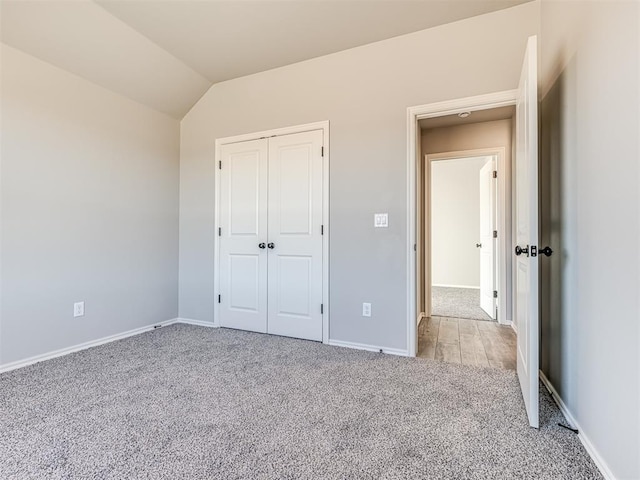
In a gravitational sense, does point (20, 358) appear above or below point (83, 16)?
below

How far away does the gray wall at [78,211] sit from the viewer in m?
2.30

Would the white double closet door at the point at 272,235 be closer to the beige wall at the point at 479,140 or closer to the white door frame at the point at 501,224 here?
the beige wall at the point at 479,140

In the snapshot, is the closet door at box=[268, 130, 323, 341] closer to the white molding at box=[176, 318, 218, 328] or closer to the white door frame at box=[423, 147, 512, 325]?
the white molding at box=[176, 318, 218, 328]

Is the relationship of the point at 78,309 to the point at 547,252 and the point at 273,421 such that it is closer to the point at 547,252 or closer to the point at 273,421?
the point at 273,421

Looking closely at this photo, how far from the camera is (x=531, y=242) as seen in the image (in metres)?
1.56

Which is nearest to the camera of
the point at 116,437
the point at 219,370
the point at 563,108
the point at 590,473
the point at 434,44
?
the point at 590,473

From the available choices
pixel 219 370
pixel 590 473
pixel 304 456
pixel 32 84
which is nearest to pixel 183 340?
pixel 219 370

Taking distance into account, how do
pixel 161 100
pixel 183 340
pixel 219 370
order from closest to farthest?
pixel 219 370
pixel 183 340
pixel 161 100

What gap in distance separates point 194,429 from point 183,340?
1.56 metres

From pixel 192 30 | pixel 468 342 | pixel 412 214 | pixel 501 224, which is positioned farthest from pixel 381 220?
pixel 192 30

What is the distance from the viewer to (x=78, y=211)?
2.68 metres

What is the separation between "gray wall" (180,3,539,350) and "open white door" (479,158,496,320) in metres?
1.75

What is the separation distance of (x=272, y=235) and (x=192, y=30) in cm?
185

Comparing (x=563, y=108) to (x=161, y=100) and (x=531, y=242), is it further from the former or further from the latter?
(x=161, y=100)
